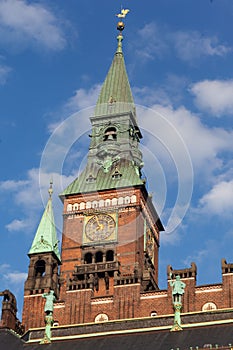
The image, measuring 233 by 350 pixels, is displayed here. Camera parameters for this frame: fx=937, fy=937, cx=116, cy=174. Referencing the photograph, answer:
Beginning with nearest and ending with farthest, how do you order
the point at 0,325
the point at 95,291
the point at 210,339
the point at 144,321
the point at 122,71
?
the point at 210,339 < the point at 144,321 < the point at 0,325 < the point at 95,291 < the point at 122,71

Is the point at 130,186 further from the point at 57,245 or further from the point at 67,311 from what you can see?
the point at 67,311

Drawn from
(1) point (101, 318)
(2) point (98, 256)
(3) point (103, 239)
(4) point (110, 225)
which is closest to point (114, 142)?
(4) point (110, 225)

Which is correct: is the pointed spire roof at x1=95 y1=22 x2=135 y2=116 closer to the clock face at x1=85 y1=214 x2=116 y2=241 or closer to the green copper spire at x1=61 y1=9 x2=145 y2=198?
the green copper spire at x1=61 y1=9 x2=145 y2=198

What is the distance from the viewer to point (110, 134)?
10462 cm

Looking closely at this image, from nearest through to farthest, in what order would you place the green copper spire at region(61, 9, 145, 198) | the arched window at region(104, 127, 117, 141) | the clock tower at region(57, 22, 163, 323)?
the clock tower at region(57, 22, 163, 323) < the green copper spire at region(61, 9, 145, 198) < the arched window at region(104, 127, 117, 141)

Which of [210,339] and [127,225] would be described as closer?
[210,339]

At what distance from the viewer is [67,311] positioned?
83.2 meters

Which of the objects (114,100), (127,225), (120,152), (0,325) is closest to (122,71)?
(114,100)

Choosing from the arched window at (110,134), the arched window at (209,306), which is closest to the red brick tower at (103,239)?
the arched window at (110,134)

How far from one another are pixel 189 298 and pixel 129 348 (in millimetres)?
18111

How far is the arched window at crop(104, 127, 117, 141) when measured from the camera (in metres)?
104

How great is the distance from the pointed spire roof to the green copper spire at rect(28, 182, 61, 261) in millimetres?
18297

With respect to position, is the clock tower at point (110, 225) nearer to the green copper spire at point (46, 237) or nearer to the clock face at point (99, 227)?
the clock face at point (99, 227)

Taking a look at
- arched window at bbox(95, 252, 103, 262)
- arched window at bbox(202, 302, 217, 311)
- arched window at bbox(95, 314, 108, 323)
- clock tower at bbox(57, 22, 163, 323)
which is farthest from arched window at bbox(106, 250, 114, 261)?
arched window at bbox(202, 302, 217, 311)
